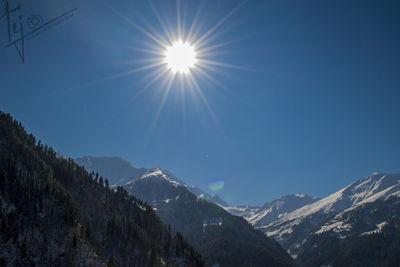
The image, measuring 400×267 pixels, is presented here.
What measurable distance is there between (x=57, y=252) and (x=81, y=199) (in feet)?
244

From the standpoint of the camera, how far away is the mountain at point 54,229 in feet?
388

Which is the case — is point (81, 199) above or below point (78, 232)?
above

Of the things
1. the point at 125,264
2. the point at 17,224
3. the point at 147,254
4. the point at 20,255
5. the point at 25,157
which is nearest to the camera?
the point at 20,255

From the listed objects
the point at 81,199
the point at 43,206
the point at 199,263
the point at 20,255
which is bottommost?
the point at 199,263

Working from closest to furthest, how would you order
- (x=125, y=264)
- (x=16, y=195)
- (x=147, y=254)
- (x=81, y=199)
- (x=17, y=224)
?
(x=17, y=224), (x=16, y=195), (x=125, y=264), (x=147, y=254), (x=81, y=199)

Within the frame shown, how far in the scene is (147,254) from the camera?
167 m

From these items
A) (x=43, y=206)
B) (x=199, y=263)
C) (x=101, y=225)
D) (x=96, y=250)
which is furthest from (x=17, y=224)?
(x=199, y=263)

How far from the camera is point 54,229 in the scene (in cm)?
13538

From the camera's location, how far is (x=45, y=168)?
184 m

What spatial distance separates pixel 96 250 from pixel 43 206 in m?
38.7

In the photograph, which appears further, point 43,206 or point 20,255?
point 43,206

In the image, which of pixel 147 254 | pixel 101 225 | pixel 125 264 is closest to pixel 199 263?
pixel 147 254

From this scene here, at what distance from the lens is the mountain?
11812 cm

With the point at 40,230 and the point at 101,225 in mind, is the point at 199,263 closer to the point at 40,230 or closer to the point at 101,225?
the point at 101,225
